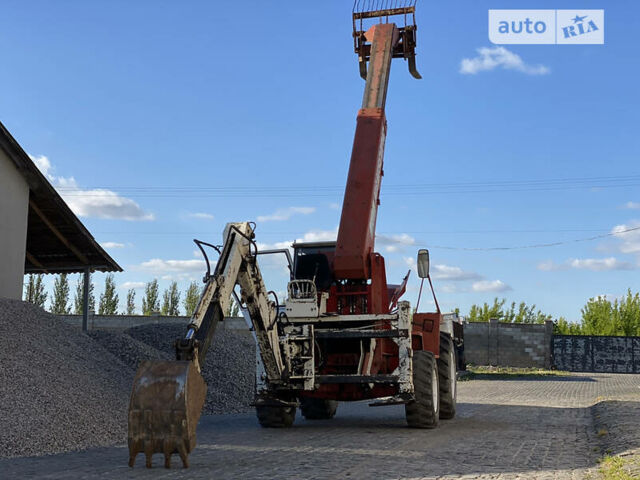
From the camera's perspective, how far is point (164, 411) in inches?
293

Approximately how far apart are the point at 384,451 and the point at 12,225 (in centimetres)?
1307

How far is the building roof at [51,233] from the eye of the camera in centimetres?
1900

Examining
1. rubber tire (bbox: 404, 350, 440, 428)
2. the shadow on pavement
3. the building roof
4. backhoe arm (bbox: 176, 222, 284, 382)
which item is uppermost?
the building roof

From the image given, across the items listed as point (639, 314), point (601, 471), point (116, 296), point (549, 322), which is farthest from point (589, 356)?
point (601, 471)

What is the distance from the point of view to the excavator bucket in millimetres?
7430

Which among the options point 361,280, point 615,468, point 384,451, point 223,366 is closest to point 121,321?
point 223,366

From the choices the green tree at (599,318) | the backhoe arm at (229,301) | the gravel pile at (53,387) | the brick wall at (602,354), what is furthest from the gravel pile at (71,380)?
the green tree at (599,318)

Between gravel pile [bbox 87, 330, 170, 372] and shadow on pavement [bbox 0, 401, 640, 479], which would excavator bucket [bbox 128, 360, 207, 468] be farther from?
gravel pile [bbox 87, 330, 170, 372]

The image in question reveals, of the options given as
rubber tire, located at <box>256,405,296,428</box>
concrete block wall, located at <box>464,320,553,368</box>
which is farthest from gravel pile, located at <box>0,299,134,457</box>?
concrete block wall, located at <box>464,320,553,368</box>

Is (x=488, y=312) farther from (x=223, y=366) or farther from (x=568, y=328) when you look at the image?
(x=223, y=366)

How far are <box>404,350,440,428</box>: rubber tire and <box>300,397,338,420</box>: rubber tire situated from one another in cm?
247

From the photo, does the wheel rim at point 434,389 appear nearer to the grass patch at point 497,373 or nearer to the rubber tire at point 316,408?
the rubber tire at point 316,408

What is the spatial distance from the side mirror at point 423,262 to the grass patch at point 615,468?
4.41 metres

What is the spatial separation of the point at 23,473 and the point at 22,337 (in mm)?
6854
